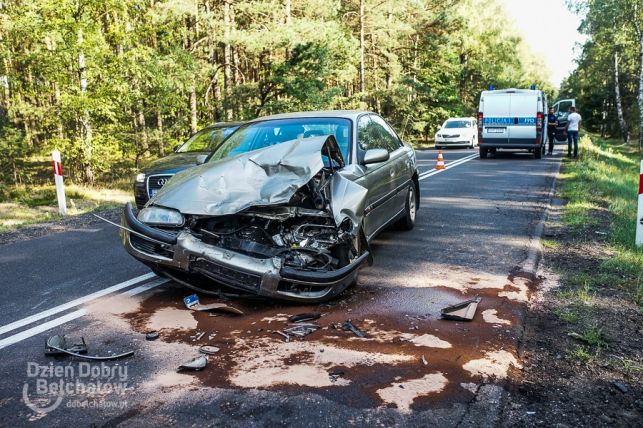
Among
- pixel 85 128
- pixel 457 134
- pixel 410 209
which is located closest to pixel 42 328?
pixel 410 209

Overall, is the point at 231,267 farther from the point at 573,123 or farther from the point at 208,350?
the point at 573,123

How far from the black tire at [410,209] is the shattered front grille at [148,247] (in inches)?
155

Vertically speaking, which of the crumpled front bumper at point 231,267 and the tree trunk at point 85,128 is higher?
the tree trunk at point 85,128

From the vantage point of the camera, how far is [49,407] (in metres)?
2.92

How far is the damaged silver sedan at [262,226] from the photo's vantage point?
4090 millimetres

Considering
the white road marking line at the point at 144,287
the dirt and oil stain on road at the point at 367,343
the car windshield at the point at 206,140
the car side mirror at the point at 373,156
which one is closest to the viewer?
the dirt and oil stain on road at the point at 367,343

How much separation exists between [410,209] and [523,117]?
12848 mm

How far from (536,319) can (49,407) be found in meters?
3.49

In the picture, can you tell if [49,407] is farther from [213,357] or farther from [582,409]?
[582,409]

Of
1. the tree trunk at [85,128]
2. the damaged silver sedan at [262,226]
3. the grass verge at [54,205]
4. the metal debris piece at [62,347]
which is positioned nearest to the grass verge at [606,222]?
the damaged silver sedan at [262,226]

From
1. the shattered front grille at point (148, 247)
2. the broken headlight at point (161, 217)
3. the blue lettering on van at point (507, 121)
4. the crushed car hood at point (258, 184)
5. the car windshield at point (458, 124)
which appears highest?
the car windshield at point (458, 124)

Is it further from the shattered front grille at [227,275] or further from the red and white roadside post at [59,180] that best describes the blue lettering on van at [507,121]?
the shattered front grille at [227,275]

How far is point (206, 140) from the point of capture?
33.6ft

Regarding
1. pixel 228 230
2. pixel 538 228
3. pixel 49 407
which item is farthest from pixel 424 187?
pixel 49 407
